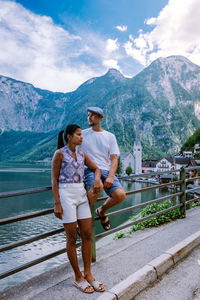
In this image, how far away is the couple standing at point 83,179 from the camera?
273 cm

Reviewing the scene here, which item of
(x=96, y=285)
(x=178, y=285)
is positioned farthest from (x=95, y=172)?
(x=178, y=285)

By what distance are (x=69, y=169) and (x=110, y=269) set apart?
5.38ft

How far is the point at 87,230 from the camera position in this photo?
9.43 feet

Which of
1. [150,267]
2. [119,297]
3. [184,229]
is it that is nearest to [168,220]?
[184,229]

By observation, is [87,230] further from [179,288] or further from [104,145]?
[179,288]

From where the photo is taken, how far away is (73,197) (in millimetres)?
2752

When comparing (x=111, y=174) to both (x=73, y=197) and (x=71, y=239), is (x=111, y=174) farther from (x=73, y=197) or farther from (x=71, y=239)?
(x=71, y=239)

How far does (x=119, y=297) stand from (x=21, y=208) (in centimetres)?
4193

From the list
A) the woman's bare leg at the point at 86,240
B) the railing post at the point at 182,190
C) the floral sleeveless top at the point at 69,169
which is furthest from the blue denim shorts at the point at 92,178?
the railing post at the point at 182,190

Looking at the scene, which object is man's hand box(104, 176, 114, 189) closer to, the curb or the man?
the man

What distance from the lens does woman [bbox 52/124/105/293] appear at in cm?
271

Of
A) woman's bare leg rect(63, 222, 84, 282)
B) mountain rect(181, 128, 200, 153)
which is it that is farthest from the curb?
mountain rect(181, 128, 200, 153)

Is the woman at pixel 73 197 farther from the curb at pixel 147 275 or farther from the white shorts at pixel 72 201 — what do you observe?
the curb at pixel 147 275

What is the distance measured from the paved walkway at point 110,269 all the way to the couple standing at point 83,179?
203mm
